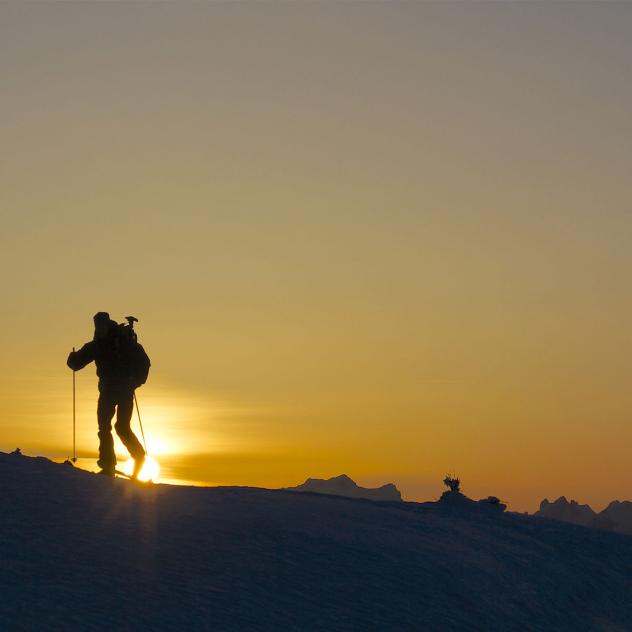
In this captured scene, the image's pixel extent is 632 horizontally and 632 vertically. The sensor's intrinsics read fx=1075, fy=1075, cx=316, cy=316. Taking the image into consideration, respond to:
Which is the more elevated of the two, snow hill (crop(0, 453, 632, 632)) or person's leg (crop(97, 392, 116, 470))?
person's leg (crop(97, 392, 116, 470))

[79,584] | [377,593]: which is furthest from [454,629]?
[79,584]

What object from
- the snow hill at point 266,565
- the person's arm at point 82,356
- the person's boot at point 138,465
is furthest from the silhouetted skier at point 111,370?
the snow hill at point 266,565

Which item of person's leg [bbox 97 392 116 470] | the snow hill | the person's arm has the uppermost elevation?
the person's arm

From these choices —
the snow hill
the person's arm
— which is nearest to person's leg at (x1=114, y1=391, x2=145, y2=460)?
the person's arm

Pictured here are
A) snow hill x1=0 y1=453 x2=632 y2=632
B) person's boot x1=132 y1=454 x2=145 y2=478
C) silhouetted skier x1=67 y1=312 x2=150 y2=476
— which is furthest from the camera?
person's boot x1=132 y1=454 x2=145 y2=478

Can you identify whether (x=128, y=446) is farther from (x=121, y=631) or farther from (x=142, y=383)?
(x=121, y=631)

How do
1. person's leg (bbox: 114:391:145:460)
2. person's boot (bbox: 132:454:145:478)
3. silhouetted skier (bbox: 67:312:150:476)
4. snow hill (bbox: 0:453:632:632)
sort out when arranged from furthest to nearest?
person's boot (bbox: 132:454:145:478) < person's leg (bbox: 114:391:145:460) < silhouetted skier (bbox: 67:312:150:476) < snow hill (bbox: 0:453:632:632)

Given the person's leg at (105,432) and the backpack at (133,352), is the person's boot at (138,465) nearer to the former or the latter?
the person's leg at (105,432)

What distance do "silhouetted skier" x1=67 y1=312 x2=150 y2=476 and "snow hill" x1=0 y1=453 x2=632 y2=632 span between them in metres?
1.64

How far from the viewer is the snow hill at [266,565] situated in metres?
11.5

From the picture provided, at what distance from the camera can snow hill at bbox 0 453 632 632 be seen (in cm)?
1152

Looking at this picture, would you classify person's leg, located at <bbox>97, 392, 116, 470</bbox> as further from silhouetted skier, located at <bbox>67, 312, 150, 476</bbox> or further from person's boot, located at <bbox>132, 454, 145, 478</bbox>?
person's boot, located at <bbox>132, 454, 145, 478</bbox>

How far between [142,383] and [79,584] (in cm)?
744

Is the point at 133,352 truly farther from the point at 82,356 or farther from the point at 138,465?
the point at 138,465
